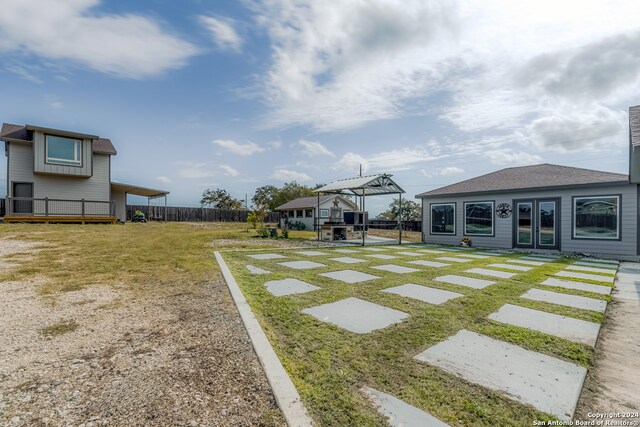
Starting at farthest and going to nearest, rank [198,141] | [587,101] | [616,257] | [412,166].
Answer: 1. [412,166]
2. [198,141]
3. [587,101]
4. [616,257]

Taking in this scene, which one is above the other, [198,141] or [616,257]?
[198,141]

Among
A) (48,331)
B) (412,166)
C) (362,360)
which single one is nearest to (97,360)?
(48,331)

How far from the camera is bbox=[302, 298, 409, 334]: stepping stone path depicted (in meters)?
2.76

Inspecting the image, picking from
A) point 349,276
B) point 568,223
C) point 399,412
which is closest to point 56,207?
point 349,276

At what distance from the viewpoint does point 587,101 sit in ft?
46.7

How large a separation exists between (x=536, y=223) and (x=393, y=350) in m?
11.1

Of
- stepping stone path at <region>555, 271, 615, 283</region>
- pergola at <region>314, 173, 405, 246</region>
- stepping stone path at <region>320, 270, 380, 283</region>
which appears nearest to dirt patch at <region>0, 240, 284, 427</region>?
stepping stone path at <region>320, 270, 380, 283</region>

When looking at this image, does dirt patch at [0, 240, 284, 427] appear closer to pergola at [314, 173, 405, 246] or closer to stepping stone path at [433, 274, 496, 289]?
stepping stone path at [433, 274, 496, 289]

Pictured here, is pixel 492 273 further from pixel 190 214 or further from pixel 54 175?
pixel 190 214

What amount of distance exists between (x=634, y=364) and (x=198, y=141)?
18.0m

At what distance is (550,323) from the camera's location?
2920mm

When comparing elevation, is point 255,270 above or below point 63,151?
below

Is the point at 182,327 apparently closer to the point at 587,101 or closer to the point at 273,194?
→ the point at 587,101

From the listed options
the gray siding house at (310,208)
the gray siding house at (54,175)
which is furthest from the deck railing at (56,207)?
the gray siding house at (310,208)
